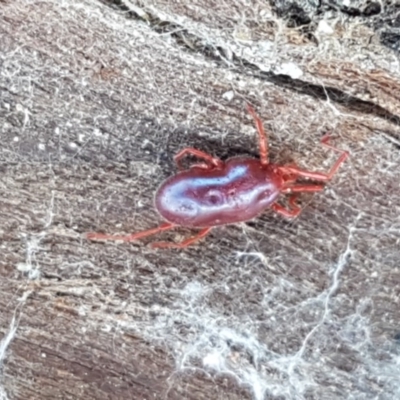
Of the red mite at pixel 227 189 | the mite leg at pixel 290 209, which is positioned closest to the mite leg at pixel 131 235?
the red mite at pixel 227 189

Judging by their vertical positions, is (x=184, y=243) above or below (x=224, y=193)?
below

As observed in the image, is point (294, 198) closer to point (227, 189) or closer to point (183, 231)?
point (227, 189)

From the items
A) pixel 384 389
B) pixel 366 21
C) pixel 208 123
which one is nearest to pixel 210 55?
pixel 208 123

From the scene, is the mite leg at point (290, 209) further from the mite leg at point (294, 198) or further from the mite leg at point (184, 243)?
the mite leg at point (184, 243)

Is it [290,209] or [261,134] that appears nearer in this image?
→ [261,134]

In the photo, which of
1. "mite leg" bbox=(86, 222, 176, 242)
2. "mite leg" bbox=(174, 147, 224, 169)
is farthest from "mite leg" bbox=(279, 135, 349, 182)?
"mite leg" bbox=(86, 222, 176, 242)

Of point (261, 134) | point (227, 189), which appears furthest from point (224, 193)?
point (261, 134)

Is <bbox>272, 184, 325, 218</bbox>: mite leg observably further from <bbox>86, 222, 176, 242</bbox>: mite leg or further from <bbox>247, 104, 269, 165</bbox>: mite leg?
<bbox>86, 222, 176, 242</bbox>: mite leg

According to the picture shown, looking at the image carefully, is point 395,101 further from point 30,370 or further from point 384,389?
point 30,370
